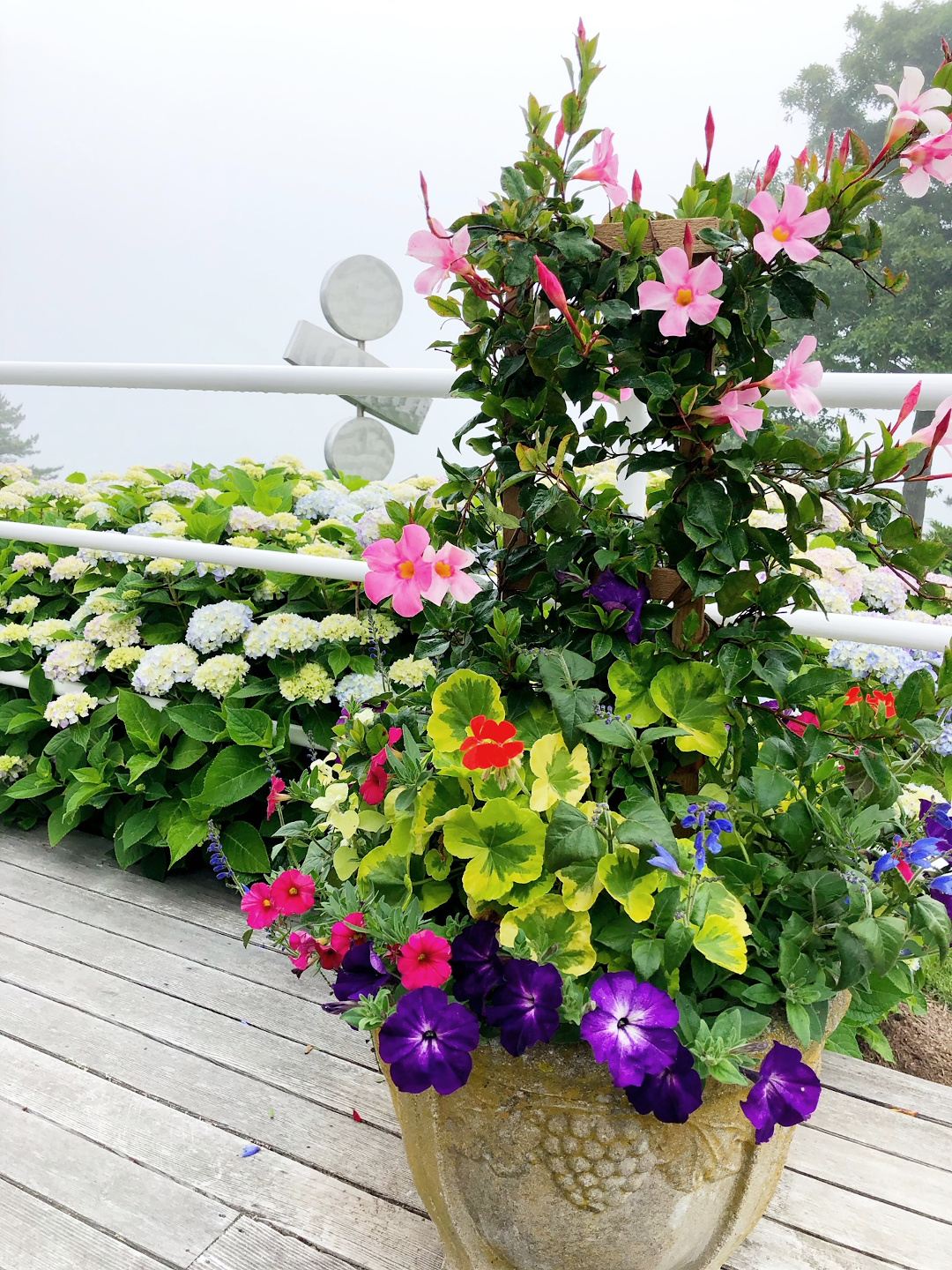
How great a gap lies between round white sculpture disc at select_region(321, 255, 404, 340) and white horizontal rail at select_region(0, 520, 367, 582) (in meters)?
1.61

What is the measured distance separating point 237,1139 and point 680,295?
1.13m

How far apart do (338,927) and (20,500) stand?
88.5 inches

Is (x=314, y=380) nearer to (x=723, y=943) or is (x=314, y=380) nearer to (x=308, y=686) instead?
(x=308, y=686)

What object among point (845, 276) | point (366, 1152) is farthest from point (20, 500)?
point (845, 276)

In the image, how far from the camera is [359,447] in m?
3.17

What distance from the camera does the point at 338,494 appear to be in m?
2.10

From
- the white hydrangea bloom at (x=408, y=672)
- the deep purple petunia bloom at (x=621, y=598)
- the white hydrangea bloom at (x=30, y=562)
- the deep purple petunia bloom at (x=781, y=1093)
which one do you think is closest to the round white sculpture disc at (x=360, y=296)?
the white hydrangea bloom at (x=30, y=562)

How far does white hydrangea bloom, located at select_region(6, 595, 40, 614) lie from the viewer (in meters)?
2.12

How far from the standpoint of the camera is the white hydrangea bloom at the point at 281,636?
1.69 metres

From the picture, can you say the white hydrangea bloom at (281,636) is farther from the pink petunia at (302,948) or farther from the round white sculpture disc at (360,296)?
the round white sculpture disc at (360,296)

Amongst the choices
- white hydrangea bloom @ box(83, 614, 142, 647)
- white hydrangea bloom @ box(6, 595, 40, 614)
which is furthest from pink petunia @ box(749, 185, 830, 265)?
white hydrangea bloom @ box(6, 595, 40, 614)

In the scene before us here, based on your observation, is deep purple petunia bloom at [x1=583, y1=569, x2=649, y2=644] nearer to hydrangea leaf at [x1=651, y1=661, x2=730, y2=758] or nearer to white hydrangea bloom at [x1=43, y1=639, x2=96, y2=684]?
hydrangea leaf at [x1=651, y1=661, x2=730, y2=758]

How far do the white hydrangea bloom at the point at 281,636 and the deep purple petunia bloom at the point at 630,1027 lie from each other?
112 centimetres

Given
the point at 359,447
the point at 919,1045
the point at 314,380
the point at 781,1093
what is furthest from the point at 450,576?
the point at 359,447
